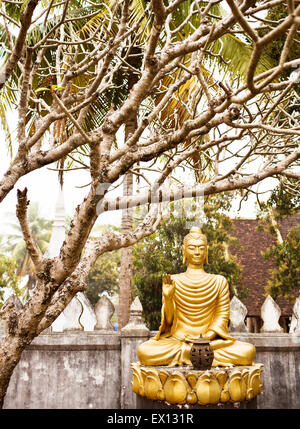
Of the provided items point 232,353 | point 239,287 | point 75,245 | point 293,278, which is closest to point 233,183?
point 75,245

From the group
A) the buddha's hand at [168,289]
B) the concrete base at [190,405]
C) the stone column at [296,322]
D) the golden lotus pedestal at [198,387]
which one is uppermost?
the buddha's hand at [168,289]

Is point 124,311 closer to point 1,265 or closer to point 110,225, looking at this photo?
point 1,265

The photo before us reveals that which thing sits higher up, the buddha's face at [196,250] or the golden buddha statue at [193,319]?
the buddha's face at [196,250]

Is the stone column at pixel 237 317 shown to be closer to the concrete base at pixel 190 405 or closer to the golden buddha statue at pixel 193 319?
the golden buddha statue at pixel 193 319

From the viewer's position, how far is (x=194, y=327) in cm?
481

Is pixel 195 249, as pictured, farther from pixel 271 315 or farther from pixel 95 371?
pixel 95 371

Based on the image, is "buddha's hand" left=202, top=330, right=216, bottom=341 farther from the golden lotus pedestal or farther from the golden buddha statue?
the golden lotus pedestal

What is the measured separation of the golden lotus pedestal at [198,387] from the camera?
3.84 metres

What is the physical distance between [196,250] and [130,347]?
1.46 m

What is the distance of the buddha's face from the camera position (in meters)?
5.11

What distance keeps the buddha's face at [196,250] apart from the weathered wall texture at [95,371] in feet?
3.63

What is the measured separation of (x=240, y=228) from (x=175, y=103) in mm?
→ 8887

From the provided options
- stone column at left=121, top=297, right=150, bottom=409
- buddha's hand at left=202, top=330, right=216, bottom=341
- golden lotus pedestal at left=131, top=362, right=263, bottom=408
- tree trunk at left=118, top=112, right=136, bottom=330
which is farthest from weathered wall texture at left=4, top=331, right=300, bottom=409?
tree trunk at left=118, top=112, right=136, bottom=330

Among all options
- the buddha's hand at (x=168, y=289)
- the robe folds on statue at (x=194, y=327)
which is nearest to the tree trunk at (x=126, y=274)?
the robe folds on statue at (x=194, y=327)
